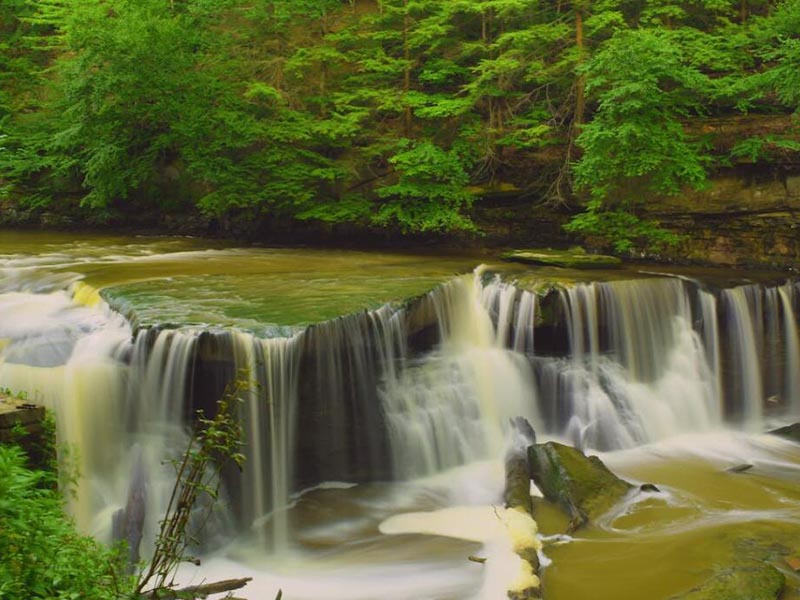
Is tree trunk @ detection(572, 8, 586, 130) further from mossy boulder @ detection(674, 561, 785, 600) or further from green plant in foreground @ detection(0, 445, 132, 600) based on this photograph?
green plant in foreground @ detection(0, 445, 132, 600)

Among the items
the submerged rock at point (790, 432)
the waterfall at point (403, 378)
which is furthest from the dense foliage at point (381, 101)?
the submerged rock at point (790, 432)

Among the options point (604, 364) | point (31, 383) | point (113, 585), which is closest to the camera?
point (113, 585)

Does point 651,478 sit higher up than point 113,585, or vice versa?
point 113,585

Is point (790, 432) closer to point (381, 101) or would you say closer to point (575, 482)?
point (575, 482)

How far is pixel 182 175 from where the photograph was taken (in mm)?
17469

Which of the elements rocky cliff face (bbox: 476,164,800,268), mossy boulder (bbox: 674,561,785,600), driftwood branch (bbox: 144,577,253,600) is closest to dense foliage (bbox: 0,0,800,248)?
rocky cliff face (bbox: 476,164,800,268)

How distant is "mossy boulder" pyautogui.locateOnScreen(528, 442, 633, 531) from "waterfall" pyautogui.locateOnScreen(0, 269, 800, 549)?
121 cm

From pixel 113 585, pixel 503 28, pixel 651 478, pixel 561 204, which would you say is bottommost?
pixel 651 478

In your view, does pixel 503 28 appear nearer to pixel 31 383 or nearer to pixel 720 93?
pixel 720 93

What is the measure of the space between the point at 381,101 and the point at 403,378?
8.19m

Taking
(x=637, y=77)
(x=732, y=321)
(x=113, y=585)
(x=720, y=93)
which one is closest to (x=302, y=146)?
(x=637, y=77)

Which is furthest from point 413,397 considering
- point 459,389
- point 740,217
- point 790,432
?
point 740,217

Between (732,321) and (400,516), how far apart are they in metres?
6.46

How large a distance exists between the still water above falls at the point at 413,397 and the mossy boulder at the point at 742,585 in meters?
0.40
